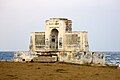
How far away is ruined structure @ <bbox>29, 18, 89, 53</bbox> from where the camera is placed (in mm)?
48688

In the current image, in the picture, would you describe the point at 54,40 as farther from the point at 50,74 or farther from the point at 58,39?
the point at 50,74

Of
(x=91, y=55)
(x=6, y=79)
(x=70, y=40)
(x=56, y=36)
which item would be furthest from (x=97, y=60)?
(x=6, y=79)

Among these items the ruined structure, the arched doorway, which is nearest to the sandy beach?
the ruined structure

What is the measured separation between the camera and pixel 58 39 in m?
50.9

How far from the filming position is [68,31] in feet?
165

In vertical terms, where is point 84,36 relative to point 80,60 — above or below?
above

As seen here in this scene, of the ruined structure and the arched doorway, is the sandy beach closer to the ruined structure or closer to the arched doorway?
the ruined structure

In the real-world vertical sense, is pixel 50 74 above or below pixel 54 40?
below

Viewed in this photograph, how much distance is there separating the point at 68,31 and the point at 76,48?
290cm

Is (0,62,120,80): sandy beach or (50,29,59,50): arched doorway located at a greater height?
(50,29,59,50): arched doorway

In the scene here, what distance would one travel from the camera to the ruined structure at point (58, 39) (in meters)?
48.7

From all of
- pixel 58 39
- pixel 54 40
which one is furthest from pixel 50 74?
pixel 54 40

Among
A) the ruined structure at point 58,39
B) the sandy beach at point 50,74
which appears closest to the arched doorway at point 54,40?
the ruined structure at point 58,39

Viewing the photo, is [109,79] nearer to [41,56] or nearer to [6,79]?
[6,79]
